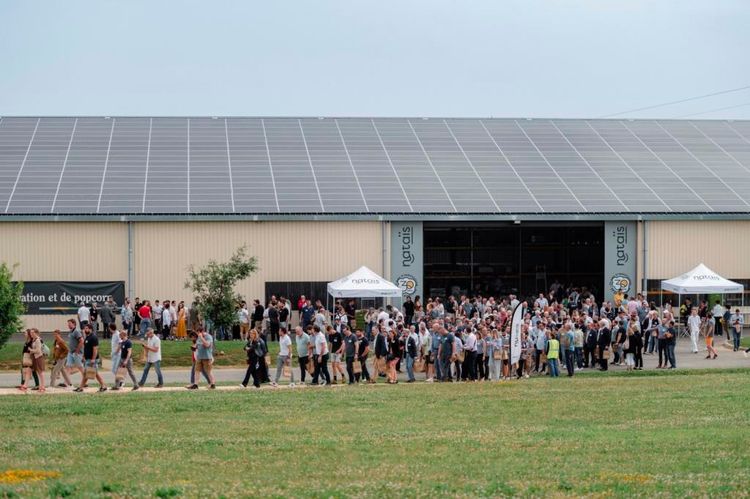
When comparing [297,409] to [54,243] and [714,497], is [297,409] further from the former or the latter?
[54,243]

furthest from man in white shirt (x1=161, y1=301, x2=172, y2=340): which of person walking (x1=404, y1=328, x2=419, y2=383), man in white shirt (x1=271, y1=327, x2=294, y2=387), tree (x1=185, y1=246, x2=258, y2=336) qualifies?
person walking (x1=404, y1=328, x2=419, y2=383)

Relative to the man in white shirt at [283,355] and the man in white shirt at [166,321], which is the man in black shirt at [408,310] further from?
→ the man in white shirt at [283,355]

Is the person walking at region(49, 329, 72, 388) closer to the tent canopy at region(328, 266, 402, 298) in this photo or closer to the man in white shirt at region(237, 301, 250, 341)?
the man in white shirt at region(237, 301, 250, 341)

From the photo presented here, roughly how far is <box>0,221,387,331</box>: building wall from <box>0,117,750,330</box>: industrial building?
0.17 feet

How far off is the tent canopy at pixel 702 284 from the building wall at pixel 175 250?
1092 cm

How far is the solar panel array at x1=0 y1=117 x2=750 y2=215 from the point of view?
46312 mm

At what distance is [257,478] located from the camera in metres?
15.5

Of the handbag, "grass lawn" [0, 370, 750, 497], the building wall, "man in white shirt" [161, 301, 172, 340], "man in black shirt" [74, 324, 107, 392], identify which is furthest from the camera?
the building wall

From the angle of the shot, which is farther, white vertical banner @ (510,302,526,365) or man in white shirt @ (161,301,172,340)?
man in white shirt @ (161,301,172,340)

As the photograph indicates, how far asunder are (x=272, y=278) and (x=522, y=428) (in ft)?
82.7

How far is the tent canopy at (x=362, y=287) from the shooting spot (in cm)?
4069

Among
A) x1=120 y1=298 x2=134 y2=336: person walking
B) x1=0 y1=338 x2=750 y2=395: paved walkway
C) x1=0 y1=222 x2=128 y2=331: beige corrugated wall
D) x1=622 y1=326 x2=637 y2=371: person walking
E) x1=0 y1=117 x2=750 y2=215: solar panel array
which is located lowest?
x1=0 y1=338 x2=750 y2=395: paved walkway

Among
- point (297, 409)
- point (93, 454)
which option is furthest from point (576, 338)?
point (93, 454)

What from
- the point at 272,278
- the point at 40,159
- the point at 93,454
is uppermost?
the point at 40,159
